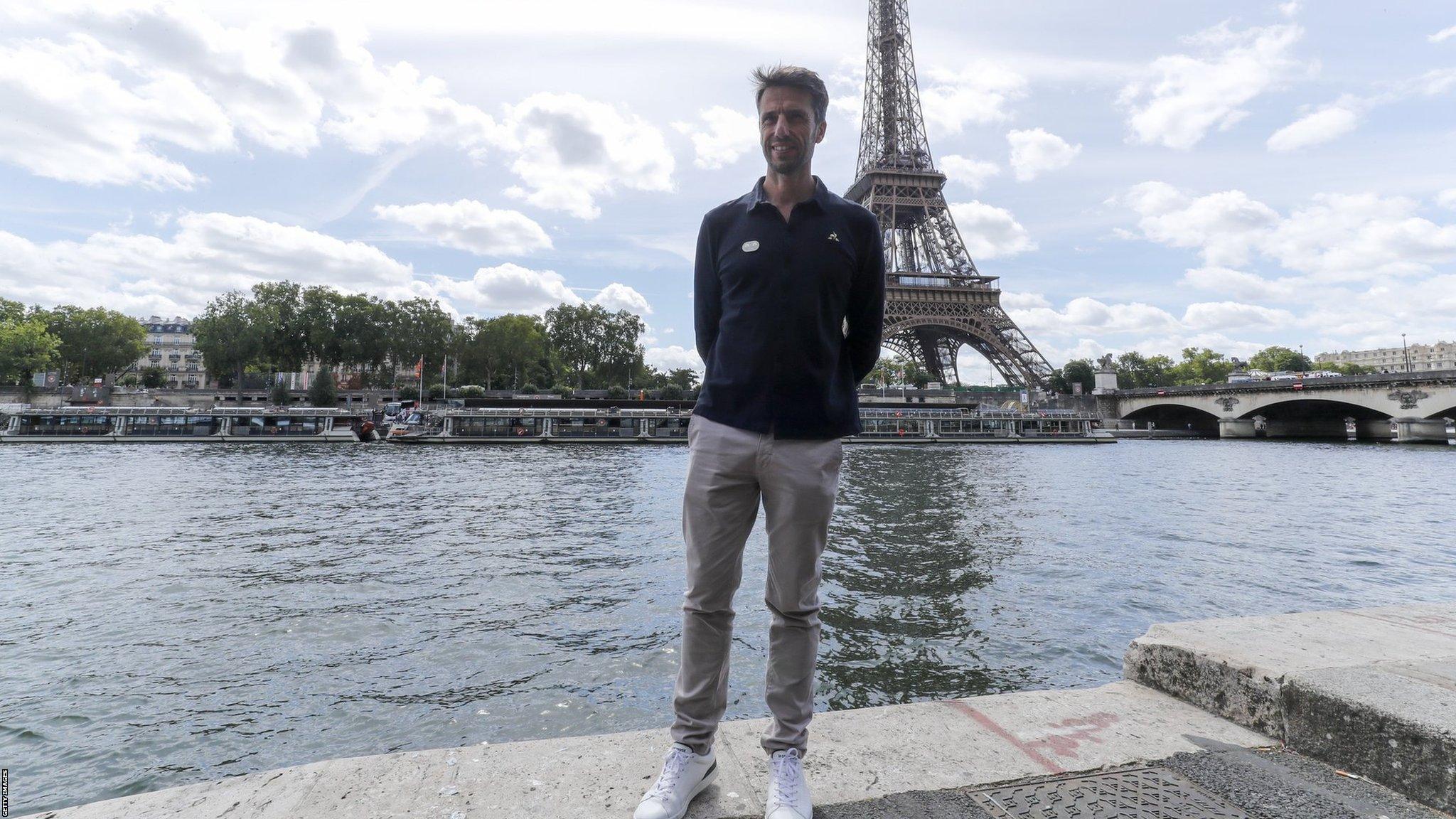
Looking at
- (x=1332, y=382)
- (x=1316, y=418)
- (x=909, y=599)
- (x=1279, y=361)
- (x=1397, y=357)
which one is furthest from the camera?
(x=1397, y=357)

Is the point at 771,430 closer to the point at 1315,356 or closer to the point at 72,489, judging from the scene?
the point at 72,489

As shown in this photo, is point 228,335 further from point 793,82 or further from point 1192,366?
point 1192,366

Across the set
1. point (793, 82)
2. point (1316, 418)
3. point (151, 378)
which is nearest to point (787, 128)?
point (793, 82)

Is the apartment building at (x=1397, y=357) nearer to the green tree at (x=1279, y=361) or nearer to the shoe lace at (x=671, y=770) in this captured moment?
the green tree at (x=1279, y=361)

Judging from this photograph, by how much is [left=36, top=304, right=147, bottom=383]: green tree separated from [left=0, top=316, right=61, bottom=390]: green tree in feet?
16.4

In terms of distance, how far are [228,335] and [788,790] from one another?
83.2 m

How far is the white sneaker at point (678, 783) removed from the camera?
1977mm

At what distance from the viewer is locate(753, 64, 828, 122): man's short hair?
2424 mm

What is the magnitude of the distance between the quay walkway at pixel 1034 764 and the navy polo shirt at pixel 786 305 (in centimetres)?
111

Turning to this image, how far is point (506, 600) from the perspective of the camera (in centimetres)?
838

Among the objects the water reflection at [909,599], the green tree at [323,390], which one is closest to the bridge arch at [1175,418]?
the water reflection at [909,599]

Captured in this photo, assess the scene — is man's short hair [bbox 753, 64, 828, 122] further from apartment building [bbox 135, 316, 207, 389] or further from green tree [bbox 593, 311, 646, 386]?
apartment building [bbox 135, 316, 207, 389]

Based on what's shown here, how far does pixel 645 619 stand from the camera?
299 inches

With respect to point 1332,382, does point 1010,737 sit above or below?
below
